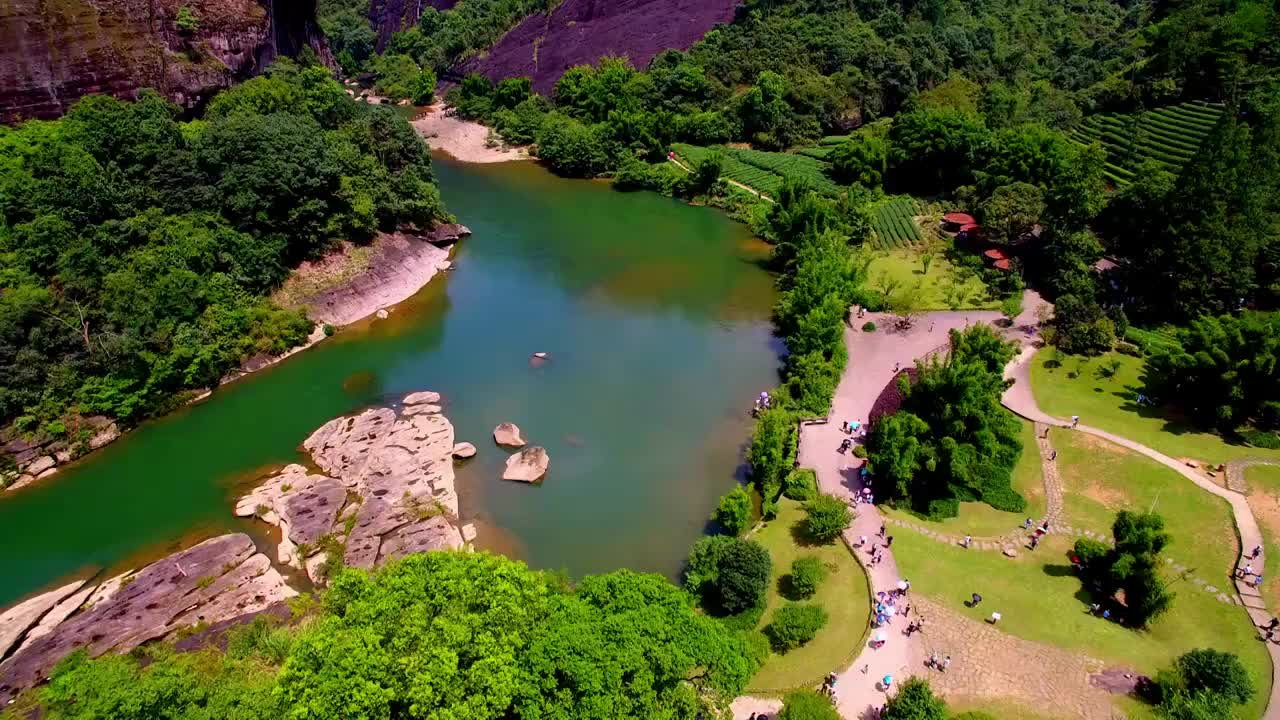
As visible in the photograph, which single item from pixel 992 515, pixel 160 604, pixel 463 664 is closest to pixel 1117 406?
pixel 992 515

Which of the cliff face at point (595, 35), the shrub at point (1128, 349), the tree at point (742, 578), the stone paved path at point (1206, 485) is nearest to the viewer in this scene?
the stone paved path at point (1206, 485)

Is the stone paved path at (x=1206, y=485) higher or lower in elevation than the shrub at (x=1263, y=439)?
lower

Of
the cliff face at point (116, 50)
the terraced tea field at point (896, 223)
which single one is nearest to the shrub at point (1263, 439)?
the terraced tea field at point (896, 223)

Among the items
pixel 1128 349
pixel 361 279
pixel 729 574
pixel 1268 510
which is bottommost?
pixel 361 279

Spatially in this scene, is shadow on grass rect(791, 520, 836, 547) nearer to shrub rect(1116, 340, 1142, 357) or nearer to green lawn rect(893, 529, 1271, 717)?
green lawn rect(893, 529, 1271, 717)

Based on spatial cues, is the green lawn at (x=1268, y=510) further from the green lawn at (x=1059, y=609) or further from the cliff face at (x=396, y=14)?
the cliff face at (x=396, y=14)

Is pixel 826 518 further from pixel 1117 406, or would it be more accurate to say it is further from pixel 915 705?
pixel 1117 406
